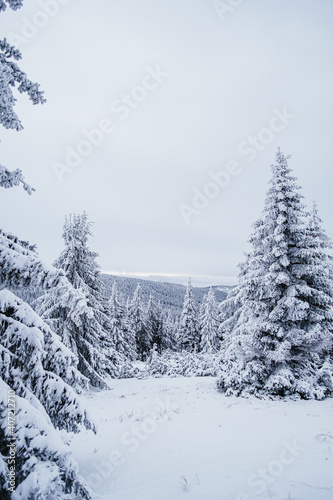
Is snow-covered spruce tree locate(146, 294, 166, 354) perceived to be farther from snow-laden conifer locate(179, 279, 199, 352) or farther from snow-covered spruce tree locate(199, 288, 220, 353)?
snow-covered spruce tree locate(199, 288, 220, 353)

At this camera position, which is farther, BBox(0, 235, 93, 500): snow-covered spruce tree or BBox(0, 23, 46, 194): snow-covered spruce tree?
BBox(0, 23, 46, 194): snow-covered spruce tree

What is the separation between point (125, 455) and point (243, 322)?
31.0ft

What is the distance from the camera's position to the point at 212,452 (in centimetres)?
618

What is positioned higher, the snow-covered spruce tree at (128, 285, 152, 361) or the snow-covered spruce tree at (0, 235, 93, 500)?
the snow-covered spruce tree at (0, 235, 93, 500)

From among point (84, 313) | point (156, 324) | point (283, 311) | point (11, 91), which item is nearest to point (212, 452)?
point (283, 311)

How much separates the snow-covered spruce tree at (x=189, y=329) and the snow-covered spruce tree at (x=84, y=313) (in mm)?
26469

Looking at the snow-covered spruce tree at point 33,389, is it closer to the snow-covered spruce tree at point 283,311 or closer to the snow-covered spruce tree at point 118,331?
the snow-covered spruce tree at point 283,311

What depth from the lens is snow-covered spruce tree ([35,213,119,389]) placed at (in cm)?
1555

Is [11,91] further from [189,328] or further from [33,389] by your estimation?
[189,328]

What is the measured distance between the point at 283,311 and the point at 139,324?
1545 inches

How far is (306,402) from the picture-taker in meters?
10.5

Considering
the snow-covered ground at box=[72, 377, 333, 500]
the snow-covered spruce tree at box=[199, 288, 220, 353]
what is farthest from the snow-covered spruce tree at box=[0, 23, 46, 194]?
the snow-covered spruce tree at box=[199, 288, 220, 353]

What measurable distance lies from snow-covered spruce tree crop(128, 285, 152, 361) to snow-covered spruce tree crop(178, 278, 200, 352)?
7.42 metres

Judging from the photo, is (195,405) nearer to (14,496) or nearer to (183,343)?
(14,496)
